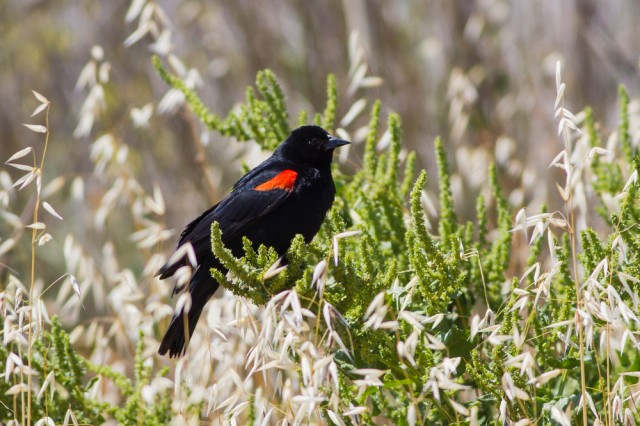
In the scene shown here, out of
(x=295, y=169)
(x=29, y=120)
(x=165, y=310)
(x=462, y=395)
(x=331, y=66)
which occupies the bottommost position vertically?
(x=462, y=395)

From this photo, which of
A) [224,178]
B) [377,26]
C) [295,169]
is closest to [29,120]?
[224,178]

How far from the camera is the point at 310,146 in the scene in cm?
335

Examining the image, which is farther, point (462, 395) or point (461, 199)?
point (461, 199)

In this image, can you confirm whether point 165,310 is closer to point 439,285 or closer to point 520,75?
point 439,285

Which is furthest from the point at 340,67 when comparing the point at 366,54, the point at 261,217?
the point at 261,217

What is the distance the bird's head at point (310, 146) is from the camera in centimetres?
329

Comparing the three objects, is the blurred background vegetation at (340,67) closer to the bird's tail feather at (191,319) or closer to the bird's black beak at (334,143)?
the bird's black beak at (334,143)

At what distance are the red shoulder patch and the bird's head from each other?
Answer: 162mm

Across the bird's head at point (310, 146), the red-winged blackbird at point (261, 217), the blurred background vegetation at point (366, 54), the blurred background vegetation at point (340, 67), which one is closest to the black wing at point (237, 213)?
the red-winged blackbird at point (261, 217)

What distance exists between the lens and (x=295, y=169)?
10.5 ft

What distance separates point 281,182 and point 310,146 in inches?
12.8

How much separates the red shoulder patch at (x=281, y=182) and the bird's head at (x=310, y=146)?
0.16 m

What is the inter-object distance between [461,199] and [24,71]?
145 inches

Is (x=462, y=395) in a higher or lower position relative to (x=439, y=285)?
lower
